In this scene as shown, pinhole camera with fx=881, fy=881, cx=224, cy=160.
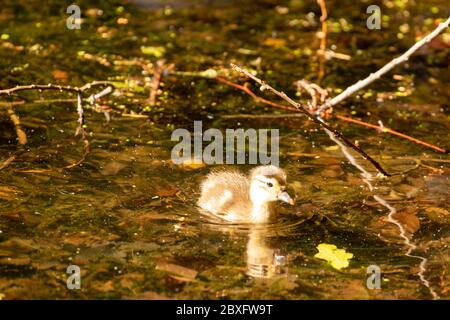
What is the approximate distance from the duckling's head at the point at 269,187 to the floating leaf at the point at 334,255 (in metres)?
0.45

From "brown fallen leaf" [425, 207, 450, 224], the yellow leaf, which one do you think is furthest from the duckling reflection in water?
the yellow leaf

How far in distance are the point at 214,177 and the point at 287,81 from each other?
118 inches

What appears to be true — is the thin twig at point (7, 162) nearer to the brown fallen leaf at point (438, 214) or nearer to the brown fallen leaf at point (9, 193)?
the brown fallen leaf at point (9, 193)

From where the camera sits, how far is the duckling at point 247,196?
5766 millimetres

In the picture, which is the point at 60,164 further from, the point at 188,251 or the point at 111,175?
the point at 188,251

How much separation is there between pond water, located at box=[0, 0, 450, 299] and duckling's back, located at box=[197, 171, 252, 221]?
113 mm

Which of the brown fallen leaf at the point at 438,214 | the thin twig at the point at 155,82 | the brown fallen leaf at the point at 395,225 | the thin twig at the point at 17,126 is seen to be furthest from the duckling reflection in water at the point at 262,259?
the thin twig at the point at 155,82

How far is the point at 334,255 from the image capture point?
17.2 feet

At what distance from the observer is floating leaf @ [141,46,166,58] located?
31.2 ft

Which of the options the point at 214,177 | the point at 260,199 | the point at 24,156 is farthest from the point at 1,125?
the point at 260,199

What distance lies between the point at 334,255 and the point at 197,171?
5.30ft

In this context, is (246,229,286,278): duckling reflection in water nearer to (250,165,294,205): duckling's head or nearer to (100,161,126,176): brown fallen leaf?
(250,165,294,205): duckling's head

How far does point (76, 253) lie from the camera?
5137 mm
